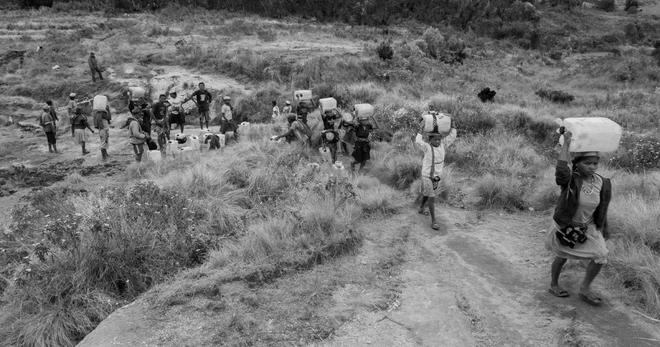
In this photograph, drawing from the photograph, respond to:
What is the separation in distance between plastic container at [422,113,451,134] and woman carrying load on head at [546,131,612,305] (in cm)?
235

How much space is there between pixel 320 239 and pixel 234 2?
4025cm

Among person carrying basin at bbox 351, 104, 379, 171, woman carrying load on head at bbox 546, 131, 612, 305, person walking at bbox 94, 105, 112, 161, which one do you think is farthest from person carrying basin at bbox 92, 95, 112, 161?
woman carrying load on head at bbox 546, 131, 612, 305

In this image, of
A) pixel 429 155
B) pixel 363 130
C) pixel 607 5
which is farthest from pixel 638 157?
pixel 607 5

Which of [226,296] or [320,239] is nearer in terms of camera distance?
[226,296]

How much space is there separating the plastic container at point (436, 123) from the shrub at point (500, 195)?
6.16 feet

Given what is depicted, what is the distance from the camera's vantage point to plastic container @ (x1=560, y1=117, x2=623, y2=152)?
4.67m

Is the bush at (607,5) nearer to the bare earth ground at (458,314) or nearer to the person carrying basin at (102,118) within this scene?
the person carrying basin at (102,118)

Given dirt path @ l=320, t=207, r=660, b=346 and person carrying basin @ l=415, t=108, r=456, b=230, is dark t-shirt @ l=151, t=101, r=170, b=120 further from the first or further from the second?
dirt path @ l=320, t=207, r=660, b=346

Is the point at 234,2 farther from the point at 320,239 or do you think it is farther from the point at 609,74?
the point at 320,239

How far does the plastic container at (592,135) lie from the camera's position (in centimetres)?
467

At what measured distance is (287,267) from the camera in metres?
5.98

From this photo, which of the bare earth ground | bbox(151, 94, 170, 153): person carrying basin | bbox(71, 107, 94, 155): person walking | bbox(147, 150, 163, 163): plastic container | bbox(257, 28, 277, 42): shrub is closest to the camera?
the bare earth ground

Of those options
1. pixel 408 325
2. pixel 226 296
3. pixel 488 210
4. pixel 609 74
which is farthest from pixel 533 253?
pixel 609 74

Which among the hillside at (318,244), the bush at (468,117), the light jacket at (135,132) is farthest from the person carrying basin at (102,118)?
the bush at (468,117)
